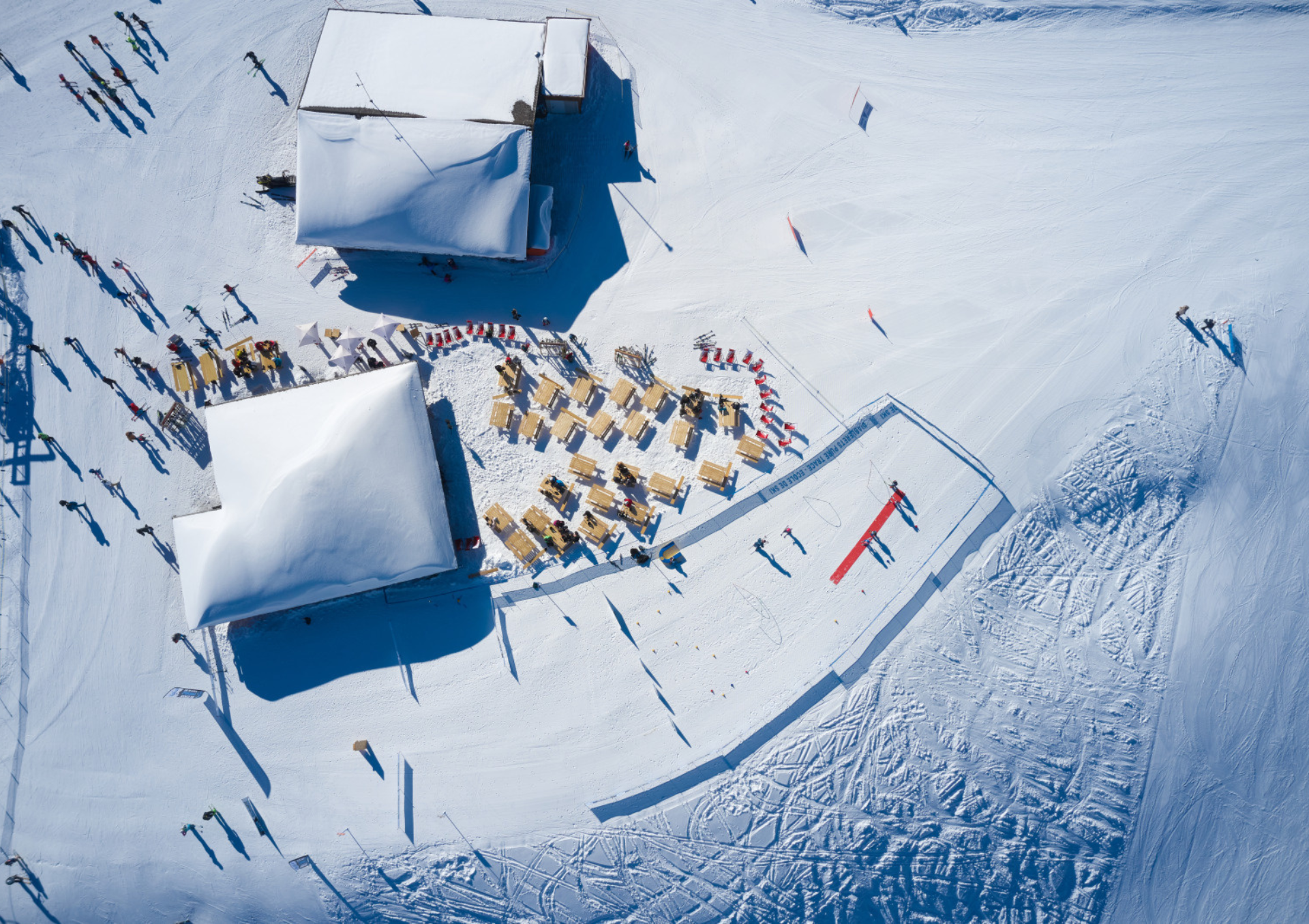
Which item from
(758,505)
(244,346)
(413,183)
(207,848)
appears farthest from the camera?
(244,346)

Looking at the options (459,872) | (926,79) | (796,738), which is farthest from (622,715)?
(926,79)

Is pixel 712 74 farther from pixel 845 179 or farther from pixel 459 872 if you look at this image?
pixel 459 872

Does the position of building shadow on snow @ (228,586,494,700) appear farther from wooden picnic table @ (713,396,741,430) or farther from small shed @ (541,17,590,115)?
small shed @ (541,17,590,115)

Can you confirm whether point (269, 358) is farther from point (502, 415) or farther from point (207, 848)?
point (207, 848)

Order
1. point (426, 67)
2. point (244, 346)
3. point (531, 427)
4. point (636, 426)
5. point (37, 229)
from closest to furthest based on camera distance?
1. point (426, 67)
2. point (636, 426)
3. point (531, 427)
4. point (244, 346)
5. point (37, 229)

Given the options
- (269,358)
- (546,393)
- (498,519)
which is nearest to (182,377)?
(269,358)

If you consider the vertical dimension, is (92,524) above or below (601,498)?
above

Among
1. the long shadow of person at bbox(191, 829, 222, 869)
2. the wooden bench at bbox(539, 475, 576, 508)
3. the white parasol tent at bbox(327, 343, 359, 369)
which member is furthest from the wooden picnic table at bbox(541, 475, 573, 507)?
the long shadow of person at bbox(191, 829, 222, 869)

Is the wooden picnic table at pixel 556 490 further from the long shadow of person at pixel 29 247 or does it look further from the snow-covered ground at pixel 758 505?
the long shadow of person at pixel 29 247
